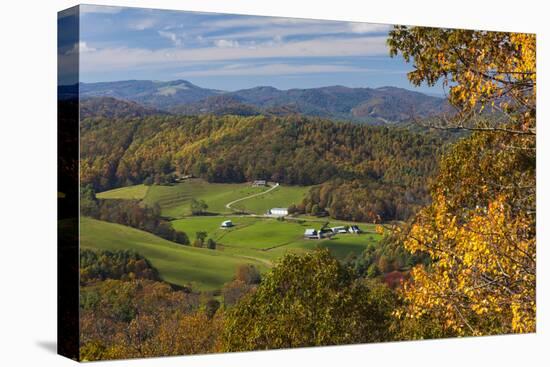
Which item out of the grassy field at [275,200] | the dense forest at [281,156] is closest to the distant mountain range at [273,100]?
the dense forest at [281,156]

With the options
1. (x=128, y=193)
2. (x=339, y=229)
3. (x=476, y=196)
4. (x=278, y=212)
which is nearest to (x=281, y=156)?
(x=278, y=212)

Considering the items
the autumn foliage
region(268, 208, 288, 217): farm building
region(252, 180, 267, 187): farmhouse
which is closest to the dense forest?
region(252, 180, 267, 187): farmhouse

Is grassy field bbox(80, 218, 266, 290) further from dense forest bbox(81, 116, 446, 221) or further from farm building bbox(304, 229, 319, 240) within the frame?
farm building bbox(304, 229, 319, 240)

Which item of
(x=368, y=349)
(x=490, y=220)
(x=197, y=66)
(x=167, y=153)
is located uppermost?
(x=197, y=66)

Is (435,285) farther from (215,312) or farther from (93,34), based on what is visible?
(93,34)

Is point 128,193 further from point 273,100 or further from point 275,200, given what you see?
point 273,100

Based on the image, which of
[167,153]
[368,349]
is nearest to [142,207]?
[167,153]
